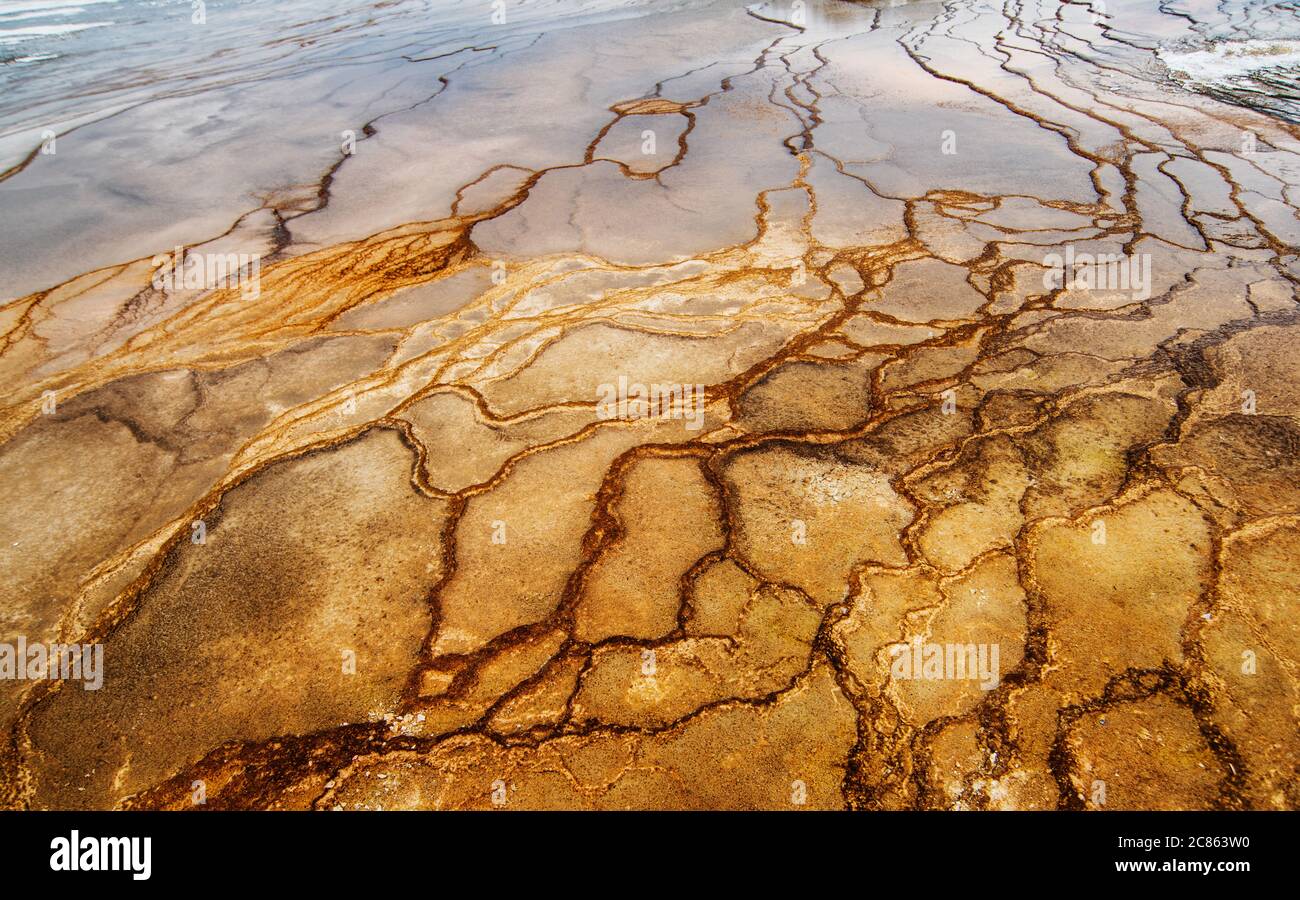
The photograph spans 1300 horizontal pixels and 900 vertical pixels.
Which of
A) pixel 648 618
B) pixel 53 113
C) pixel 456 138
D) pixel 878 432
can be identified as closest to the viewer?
pixel 648 618

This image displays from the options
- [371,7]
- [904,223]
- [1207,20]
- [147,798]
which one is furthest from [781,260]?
[371,7]

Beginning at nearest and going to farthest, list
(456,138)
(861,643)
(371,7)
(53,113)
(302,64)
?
(861,643) < (456,138) < (53,113) < (302,64) < (371,7)

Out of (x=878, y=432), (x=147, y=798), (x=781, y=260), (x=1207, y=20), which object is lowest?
(x=147, y=798)

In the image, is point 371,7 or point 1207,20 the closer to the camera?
point 1207,20

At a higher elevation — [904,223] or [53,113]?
[53,113]

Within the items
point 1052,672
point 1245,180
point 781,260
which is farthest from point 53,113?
point 1245,180
